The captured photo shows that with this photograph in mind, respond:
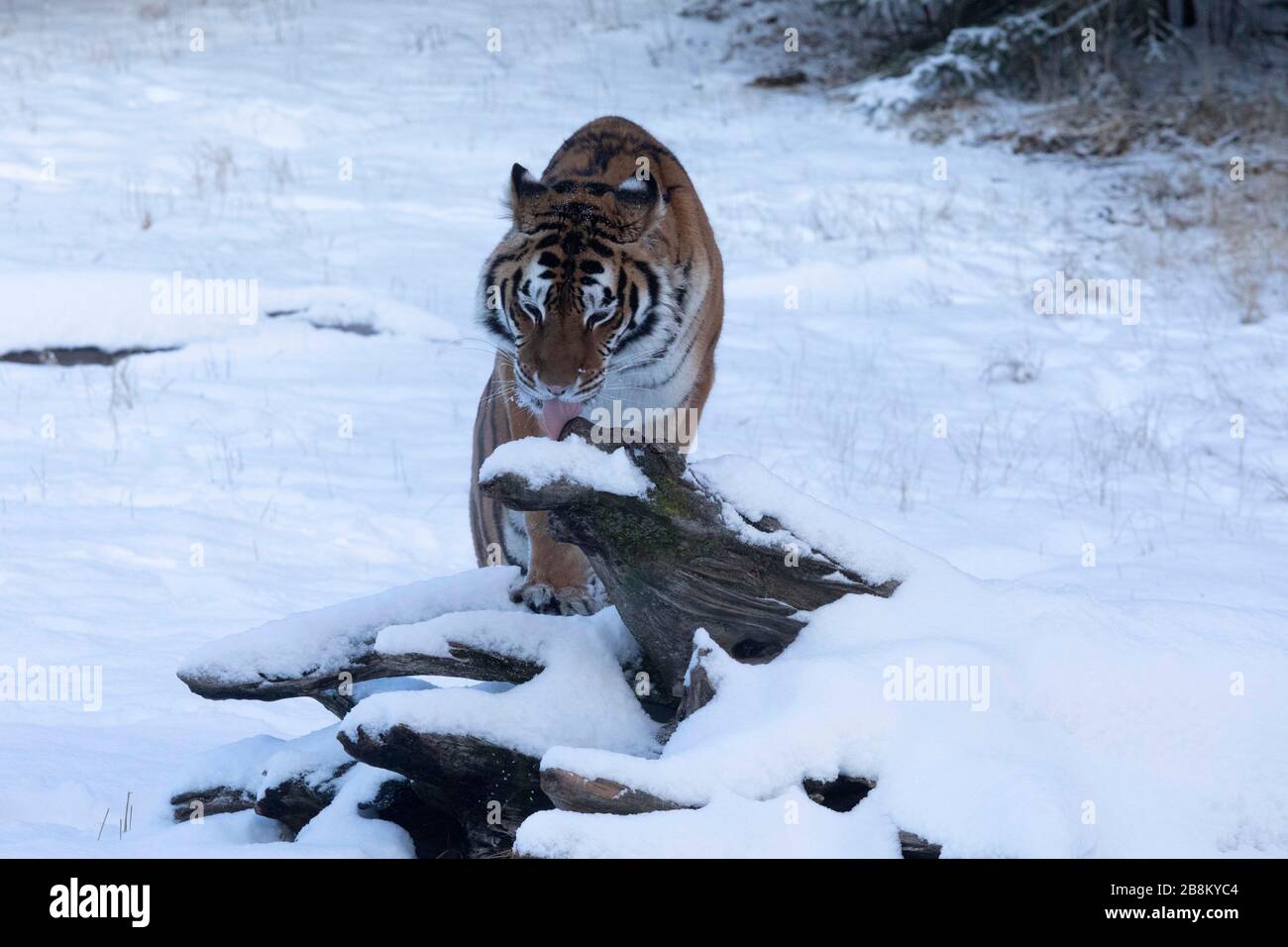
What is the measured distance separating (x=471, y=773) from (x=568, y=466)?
886mm

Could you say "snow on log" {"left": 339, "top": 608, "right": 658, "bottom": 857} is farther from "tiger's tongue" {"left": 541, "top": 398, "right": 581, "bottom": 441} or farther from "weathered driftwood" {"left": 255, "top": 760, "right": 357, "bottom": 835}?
"tiger's tongue" {"left": 541, "top": 398, "right": 581, "bottom": 441}

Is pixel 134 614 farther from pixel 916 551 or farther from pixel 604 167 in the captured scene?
pixel 916 551

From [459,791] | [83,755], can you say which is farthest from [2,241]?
[459,791]

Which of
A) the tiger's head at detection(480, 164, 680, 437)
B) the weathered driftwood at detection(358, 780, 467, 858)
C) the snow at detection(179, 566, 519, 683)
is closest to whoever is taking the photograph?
the weathered driftwood at detection(358, 780, 467, 858)

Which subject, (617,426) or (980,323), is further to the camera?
(980,323)

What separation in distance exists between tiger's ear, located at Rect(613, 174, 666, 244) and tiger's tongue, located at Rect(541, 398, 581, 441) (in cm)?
65

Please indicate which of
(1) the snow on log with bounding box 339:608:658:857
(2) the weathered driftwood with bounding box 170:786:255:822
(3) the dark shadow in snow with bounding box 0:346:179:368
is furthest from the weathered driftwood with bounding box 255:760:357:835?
(3) the dark shadow in snow with bounding box 0:346:179:368

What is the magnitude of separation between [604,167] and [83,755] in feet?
9.52

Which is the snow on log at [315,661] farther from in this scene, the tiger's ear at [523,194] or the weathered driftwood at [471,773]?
the tiger's ear at [523,194]

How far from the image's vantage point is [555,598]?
4.76 metres

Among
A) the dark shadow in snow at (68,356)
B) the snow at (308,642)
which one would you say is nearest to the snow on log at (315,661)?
the snow at (308,642)

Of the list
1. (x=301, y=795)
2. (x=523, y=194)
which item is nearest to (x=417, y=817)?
(x=301, y=795)

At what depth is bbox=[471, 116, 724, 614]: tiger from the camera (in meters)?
4.76

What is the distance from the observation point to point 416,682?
15.7ft
